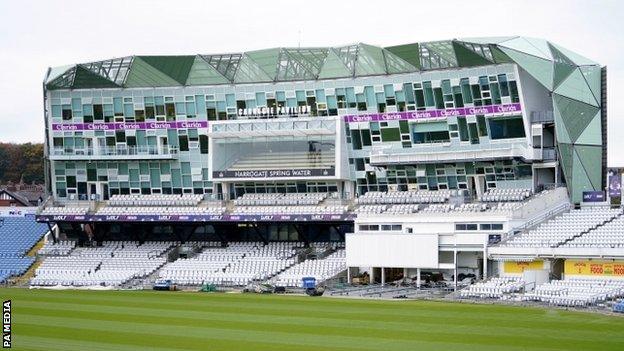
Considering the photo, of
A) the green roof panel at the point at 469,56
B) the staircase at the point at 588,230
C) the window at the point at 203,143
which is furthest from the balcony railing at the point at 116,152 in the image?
the staircase at the point at 588,230

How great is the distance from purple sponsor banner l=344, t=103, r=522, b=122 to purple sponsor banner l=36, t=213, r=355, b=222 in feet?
25.8

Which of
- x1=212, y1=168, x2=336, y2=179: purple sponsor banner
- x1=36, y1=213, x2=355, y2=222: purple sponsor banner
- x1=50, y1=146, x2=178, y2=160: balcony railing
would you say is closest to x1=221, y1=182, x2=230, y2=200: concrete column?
x1=212, y1=168, x2=336, y2=179: purple sponsor banner

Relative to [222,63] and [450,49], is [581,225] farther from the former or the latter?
[222,63]

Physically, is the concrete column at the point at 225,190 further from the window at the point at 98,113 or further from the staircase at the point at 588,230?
the staircase at the point at 588,230

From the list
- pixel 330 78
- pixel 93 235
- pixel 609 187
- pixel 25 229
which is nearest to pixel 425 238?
pixel 609 187

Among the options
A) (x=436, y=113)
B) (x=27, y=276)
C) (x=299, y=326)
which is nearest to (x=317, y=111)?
(x=436, y=113)

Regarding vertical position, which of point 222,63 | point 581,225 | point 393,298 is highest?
point 222,63

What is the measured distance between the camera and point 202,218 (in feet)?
229

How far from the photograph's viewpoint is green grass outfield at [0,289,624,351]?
114 ft

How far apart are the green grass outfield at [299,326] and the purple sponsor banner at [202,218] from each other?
13.5m

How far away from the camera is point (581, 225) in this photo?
182 feet

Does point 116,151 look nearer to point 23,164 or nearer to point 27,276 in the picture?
point 27,276

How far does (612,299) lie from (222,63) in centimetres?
3660

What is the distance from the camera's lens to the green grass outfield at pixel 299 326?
114 ft
